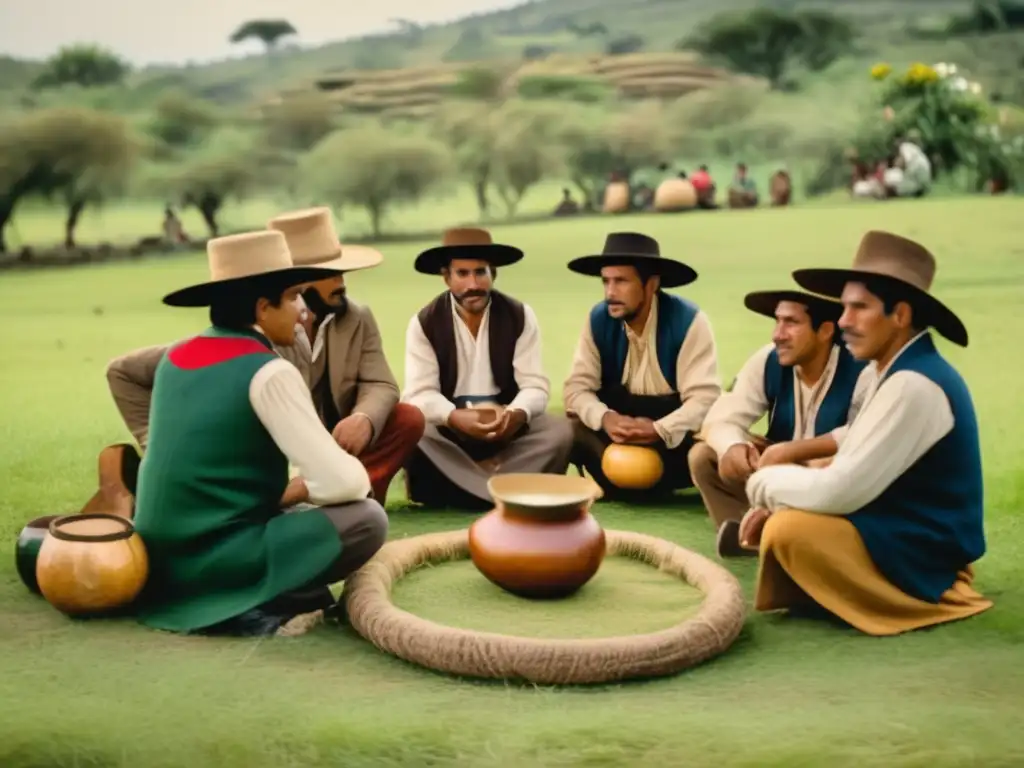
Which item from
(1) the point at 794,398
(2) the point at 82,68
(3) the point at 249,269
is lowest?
(1) the point at 794,398

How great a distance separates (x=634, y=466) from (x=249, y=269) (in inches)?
93.1

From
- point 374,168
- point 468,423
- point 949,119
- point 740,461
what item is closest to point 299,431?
point 740,461

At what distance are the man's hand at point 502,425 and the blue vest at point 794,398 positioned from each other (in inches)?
47.2

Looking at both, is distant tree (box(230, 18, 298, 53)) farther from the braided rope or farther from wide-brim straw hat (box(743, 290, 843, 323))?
the braided rope

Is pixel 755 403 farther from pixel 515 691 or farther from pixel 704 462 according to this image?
pixel 515 691

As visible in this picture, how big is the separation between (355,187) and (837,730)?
7.55 metres

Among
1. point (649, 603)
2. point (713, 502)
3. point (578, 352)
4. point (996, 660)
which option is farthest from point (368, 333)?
point (996, 660)

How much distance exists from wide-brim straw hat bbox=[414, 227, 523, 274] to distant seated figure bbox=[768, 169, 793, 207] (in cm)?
495

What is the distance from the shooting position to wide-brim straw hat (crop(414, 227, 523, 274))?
19.6 feet

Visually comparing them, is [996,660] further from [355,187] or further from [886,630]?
[355,187]

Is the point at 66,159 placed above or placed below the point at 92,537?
above

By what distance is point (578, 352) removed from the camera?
20.2 ft

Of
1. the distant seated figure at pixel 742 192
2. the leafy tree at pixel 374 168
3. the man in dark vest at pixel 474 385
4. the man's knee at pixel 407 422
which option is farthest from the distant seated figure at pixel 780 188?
the man's knee at pixel 407 422

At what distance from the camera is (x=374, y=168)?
10.2 metres
